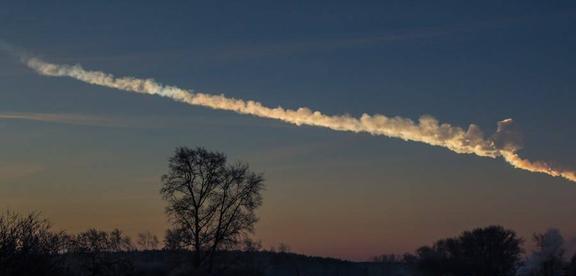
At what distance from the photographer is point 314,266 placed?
183m

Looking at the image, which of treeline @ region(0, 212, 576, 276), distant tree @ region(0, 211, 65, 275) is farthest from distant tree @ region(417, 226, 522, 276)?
distant tree @ region(0, 211, 65, 275)

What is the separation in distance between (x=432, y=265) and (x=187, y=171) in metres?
71.1

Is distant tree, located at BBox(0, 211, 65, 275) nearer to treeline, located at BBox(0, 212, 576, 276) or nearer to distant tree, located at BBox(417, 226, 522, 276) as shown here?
treeline, located at BBox(0, 212, 576, 276)

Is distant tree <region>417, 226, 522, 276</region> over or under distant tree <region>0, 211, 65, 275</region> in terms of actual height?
over

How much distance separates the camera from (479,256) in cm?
12838

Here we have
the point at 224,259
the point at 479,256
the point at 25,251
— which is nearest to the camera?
the point at 25,251

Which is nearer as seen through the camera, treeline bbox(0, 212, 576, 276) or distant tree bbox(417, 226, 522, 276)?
treeline bbox(0, 212, 576, 276)

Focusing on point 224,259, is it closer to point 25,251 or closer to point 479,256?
point 25,251

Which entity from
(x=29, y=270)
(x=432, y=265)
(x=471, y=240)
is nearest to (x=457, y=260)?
(x=432, y=265)

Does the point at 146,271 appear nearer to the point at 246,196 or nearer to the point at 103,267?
the point at 246,196

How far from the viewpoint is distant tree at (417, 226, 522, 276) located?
388 ft

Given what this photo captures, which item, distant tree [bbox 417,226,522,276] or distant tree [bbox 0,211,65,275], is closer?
distant tree [bbox 0,211,65,275]

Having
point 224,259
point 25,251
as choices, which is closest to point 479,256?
point 224,259

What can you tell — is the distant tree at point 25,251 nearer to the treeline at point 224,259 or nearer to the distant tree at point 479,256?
the treeline at point 224,259
